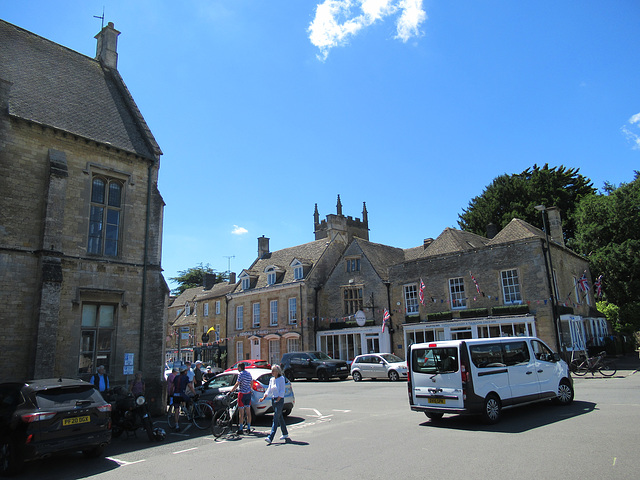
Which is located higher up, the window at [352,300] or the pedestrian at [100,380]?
the window at [352,300]

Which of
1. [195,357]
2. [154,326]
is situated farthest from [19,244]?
[195,357]

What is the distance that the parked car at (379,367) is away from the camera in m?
25.0

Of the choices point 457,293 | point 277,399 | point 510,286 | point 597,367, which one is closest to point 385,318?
point 457,293

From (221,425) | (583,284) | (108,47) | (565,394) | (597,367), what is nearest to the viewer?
(221,425)

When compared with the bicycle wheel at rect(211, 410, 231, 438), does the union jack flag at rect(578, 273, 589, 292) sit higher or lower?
higher

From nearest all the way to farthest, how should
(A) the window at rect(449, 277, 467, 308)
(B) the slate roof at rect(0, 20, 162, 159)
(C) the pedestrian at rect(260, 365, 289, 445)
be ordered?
(C) the pedestrian at rect(260, 365, 289, 445) < (B) the slate roof at rect(0, 20, 162, 159) < (A) the window at rect(449, 277, 467, 308)

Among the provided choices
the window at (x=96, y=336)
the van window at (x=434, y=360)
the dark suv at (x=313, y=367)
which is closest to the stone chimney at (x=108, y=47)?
the window at (x=96, y=336)

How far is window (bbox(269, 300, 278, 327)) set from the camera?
3812cm

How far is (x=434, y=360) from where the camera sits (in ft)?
35.6

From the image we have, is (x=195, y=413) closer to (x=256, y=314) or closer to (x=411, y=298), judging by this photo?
(x=411, y=298)

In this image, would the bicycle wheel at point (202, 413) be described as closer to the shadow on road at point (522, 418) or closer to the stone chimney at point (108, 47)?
the shadow on road at point (522, 418)

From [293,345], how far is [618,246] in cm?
2577

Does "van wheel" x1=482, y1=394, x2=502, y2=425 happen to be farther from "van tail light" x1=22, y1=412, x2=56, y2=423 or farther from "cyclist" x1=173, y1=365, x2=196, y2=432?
"van tail light" x1=22, y1=412, x2=56, y2=423

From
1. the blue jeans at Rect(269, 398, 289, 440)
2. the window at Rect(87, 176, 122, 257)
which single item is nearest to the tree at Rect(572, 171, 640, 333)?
the blue jeans at Rect(269, 398, 289, 440)
